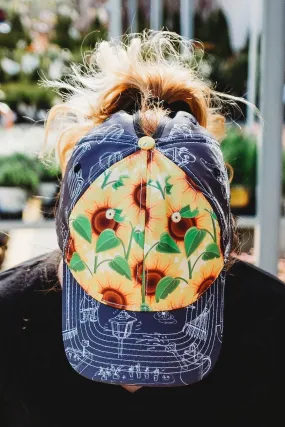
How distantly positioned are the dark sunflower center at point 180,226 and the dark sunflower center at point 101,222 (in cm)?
9

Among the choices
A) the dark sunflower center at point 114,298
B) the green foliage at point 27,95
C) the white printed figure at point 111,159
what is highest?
the green foliage at point 27,95

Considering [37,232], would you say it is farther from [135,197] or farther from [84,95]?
[135,197]

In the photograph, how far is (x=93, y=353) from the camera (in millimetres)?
1234

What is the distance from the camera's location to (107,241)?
3.93 ft

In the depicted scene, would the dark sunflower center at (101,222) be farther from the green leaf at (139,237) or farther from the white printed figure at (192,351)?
the white printed figure at (192,351)

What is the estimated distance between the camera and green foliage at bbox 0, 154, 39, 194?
3.30 meters

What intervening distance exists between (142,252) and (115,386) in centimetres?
31

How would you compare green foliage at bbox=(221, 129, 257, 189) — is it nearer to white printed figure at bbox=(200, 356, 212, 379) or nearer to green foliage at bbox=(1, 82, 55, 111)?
green foliage at bbox=(1, 82, 55, 111)

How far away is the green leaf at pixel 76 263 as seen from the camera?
48.6 inches

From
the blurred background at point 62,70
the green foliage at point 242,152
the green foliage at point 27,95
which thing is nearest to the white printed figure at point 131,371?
the blurred background at point 62,70

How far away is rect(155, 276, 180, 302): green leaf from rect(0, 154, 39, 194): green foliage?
219 centimetres

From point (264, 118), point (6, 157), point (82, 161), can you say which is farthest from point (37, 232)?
point (82, 161)

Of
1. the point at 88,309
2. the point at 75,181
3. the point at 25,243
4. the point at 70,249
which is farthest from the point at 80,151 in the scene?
the point at 25,243

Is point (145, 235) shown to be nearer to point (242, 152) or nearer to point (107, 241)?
point (107, 241)
